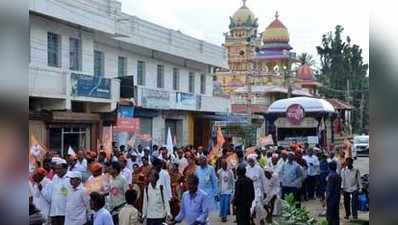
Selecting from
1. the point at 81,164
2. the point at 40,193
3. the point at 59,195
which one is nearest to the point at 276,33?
the point at 81,164

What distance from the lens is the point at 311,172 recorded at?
1473 centimetres

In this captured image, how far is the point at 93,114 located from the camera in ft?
66.1

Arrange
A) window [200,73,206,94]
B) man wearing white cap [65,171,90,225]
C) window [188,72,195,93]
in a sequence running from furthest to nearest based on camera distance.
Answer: window [200,73,206,94] → window [188,72,195,93] → man wearing white cap [65,171,90,225]

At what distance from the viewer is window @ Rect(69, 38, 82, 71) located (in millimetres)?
18562

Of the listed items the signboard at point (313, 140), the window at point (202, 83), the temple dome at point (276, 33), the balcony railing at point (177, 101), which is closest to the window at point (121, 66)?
the balcony railing at point (177, 101)

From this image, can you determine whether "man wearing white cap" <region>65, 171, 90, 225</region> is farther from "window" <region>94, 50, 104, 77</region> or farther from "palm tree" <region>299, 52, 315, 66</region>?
"palm tree" <region>299, 52, 315, 66</region>

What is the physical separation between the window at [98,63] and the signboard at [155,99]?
2.23 metres

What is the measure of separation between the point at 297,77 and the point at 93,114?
32.2 m

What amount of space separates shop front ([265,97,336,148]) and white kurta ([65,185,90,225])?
16.2 m

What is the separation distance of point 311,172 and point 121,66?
33.1 feet

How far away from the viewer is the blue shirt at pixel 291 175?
40.4ft

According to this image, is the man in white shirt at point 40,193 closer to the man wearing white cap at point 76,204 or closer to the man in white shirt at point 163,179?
the man wearing white cap at point 76,204

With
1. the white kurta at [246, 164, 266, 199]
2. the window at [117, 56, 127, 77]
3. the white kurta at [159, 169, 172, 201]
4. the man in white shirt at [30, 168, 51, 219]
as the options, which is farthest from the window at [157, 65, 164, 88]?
the man in white shirt at [30, 168, 51, 219]

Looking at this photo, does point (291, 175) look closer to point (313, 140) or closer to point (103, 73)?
point (103, 73)
